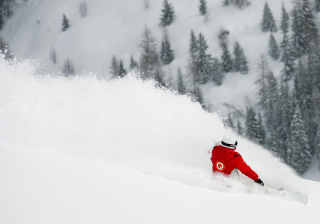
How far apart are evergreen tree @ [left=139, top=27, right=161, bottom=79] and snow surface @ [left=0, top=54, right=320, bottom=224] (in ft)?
152

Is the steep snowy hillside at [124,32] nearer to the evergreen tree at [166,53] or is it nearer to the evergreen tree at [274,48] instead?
the evergreen tree at [166,53]

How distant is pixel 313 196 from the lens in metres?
7.34

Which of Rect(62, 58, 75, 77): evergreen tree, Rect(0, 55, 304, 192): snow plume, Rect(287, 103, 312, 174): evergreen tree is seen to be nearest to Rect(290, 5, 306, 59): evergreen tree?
Rect(287, 103, 312, 174): evergreen tree

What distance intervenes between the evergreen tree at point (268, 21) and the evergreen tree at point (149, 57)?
2201 cm

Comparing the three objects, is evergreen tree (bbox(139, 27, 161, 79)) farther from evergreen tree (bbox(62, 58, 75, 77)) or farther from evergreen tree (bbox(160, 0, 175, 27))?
evergreen tree (bbox(62, 58, 75, 77))

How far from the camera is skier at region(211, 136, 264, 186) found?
21.4ft

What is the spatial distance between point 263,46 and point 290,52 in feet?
26.5

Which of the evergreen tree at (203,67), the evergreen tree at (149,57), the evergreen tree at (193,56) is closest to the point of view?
the evergreen tree at (149,57)

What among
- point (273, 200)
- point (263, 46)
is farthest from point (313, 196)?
point (263, 46)

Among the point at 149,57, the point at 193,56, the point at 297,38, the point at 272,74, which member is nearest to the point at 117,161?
the point at 272,74

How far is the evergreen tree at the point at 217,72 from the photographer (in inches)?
2301

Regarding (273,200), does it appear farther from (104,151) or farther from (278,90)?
(278,90)

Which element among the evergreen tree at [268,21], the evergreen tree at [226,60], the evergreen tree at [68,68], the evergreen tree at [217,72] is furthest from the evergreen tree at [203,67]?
the evergreen tree at [68,68]

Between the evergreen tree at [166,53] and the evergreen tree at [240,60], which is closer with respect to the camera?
the evergreen tree at [240,60]
